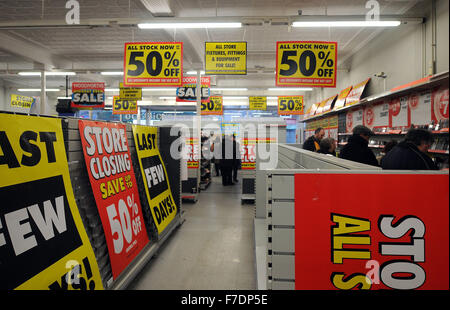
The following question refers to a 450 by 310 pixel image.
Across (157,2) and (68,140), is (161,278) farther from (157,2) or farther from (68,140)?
(157,2)

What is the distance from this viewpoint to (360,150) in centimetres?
393

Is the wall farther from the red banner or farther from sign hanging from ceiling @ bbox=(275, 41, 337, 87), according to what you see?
the red banner

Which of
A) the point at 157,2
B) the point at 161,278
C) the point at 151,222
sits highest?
the point at 157,2

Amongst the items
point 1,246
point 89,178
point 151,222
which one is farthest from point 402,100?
point 1,246

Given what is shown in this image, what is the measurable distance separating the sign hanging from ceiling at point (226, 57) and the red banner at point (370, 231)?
19.0 ft

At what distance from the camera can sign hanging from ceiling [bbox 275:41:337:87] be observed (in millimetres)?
6316

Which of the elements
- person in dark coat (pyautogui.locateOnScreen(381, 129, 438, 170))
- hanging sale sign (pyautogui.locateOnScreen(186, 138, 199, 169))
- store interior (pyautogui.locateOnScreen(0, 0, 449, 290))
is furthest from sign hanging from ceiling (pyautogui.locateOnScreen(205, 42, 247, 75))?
person in dark coat (pyautogui.locateOnScreen(381, 129, 438, 170))

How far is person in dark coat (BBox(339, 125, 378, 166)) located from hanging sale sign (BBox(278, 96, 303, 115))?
10.3 m

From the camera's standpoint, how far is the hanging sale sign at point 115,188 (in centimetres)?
277

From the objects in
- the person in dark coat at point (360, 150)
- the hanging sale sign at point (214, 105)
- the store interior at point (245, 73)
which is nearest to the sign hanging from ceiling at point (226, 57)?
the store interior at point (245, 73)

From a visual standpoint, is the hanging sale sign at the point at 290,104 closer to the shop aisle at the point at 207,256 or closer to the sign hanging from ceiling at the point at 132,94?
the sign hanging from ceiling at the point at 132,94
